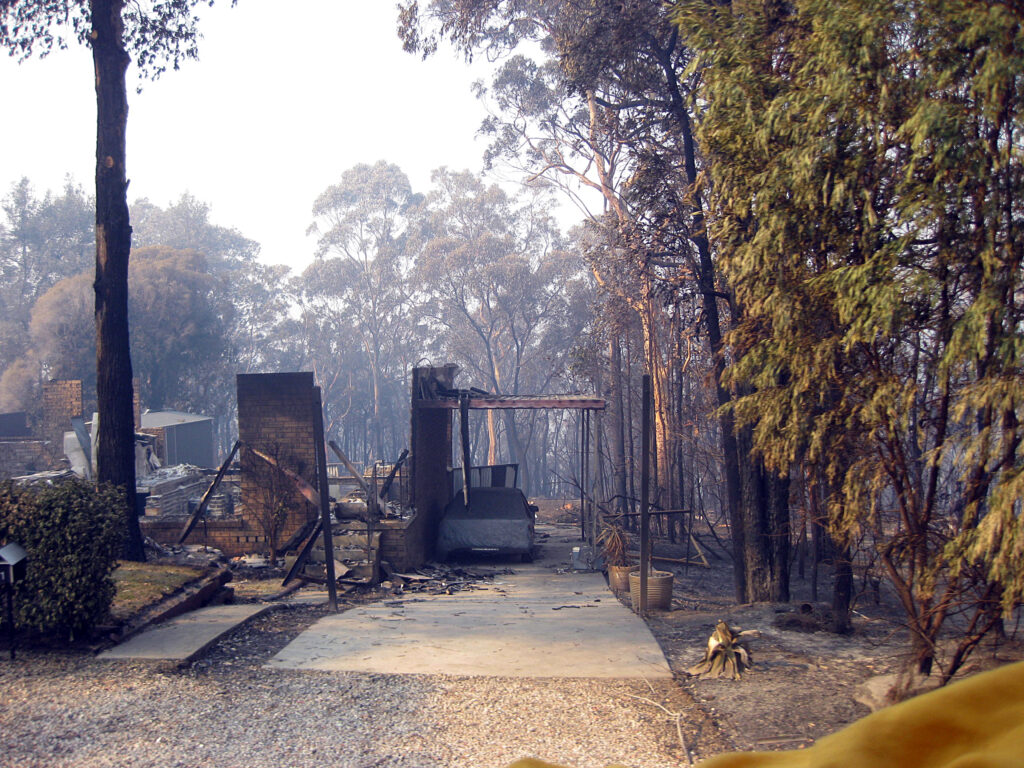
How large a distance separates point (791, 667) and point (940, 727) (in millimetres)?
6634

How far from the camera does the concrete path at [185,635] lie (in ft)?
21.8

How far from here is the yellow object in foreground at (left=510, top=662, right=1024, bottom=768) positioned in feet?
1.85

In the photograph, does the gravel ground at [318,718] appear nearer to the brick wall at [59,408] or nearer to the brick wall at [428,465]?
the brick wall at [428,465]

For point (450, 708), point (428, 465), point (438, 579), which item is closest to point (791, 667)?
point (450, 708)

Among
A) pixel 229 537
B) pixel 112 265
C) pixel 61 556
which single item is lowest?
pixel 229 537

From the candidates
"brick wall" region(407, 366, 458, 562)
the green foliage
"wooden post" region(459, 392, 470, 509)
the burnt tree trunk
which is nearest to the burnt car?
"brick wall" region(407, 366, 458, 562)

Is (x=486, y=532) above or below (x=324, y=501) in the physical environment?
below

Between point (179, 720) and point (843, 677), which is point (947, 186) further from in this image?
point (179, 720)

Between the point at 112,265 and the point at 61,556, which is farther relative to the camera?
the point at 112,265

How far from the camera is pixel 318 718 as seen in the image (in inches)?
217

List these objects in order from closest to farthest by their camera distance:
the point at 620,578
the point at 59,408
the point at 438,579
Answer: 1. the point at 620,578
2. the point at 438,579
3. the point at 59,408

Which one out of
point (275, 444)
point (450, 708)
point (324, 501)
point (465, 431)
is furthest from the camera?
point (465, 431)

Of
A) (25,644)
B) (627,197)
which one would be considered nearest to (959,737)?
(25,644)

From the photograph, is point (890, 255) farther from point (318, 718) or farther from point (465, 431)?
point (465, 431)
